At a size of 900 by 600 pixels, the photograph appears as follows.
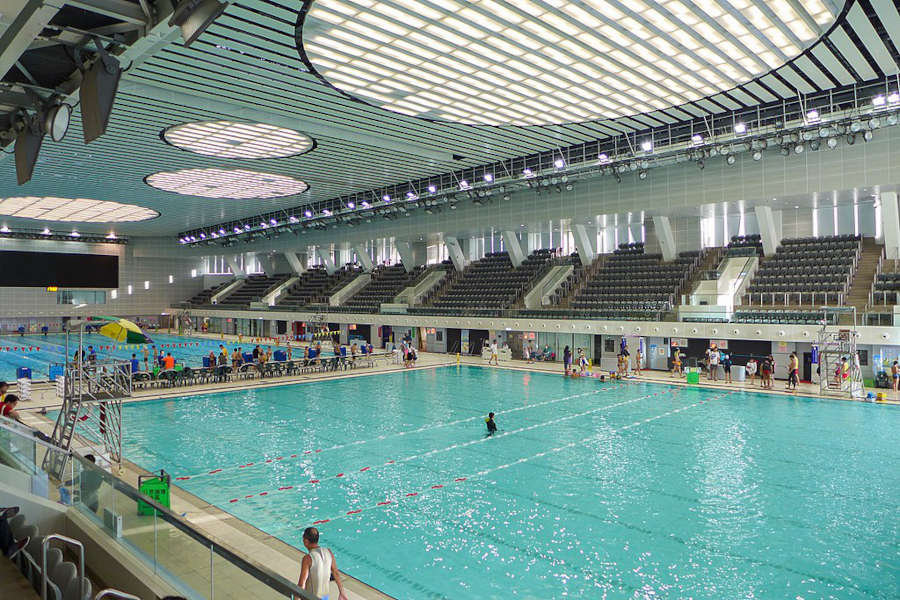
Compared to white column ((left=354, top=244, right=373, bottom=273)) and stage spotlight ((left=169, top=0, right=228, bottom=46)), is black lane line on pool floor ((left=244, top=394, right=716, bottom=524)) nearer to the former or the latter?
stage spotlight ((left=169, top=0, right=228, bottom=46))

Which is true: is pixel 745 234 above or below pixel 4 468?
above

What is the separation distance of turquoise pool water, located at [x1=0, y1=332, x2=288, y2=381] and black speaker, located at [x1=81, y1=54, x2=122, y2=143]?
23261mm

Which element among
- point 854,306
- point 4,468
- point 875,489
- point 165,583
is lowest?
point 875,489

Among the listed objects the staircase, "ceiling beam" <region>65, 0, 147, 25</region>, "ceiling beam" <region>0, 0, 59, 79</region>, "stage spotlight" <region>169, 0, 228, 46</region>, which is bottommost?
the staircase

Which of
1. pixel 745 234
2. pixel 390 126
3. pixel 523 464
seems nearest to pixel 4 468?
pixel 523 464

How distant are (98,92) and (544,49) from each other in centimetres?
1095

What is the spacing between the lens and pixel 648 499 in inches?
384

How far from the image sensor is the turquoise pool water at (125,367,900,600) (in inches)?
280

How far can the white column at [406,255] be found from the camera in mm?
46656

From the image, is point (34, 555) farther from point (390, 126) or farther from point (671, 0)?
point (390, 126)

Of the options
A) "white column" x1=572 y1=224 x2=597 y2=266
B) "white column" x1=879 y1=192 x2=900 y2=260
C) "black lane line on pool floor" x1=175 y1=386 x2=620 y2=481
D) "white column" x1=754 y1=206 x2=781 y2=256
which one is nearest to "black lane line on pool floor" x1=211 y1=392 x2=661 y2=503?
"black lane line on pool floor" x1=175 y1=386 x2=620 y2=481

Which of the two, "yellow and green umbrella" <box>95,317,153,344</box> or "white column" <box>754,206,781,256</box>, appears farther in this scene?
"white column" <box>754,206,781,256</box>

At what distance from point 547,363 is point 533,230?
32.7 feet

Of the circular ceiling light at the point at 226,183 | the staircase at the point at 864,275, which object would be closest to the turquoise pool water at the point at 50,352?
the circular ceiling light at the point at 226,183
